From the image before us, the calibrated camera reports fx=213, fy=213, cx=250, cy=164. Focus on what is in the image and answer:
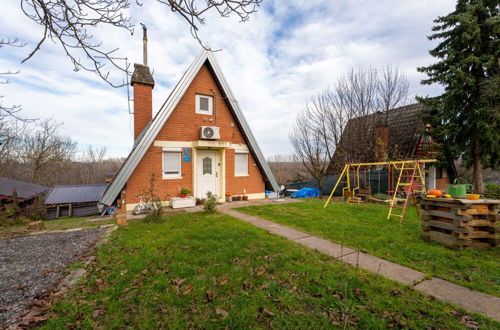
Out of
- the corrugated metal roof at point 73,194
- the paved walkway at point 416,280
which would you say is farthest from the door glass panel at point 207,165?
the paved walkway at point 416,280

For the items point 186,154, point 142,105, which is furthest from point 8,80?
point 142,105

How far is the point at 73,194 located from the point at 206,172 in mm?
5630

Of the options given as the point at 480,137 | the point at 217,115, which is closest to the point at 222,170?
the point at 217,115

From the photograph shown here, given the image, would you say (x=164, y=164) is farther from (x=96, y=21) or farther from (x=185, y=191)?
(x=96, y=21)

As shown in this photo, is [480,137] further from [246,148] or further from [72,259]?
[72,259]

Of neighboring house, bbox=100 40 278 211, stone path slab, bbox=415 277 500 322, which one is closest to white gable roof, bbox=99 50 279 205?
neighboring house, bbox=100 40 278 211

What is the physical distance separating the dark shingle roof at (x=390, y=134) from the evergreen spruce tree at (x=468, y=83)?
221 centimetres

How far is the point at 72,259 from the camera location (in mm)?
3771

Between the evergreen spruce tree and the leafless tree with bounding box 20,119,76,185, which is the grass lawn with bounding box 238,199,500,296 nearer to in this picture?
the evergreen spruce tree

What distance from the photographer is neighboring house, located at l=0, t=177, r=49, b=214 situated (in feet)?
24.8

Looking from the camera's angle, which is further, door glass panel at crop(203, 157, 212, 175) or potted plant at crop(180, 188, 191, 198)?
door glass panel at crop(203, 157, 212, 175)

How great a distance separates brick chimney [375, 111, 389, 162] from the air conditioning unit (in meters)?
9.82

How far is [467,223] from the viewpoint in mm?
4121

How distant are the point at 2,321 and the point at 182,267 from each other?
1.85 m
